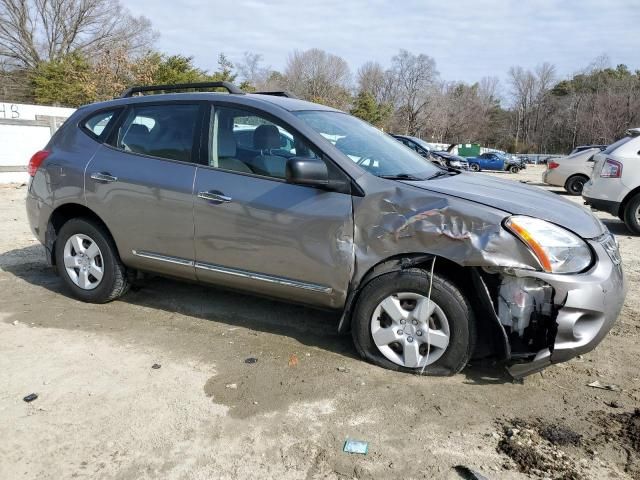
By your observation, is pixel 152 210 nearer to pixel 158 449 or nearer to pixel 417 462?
pixel 158 449

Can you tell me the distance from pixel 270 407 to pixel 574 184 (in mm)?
15047

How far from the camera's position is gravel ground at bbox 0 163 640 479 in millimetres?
2479

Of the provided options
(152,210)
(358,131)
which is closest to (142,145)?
(152,210)

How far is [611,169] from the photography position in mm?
8289

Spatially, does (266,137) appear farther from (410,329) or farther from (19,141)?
(19,141)

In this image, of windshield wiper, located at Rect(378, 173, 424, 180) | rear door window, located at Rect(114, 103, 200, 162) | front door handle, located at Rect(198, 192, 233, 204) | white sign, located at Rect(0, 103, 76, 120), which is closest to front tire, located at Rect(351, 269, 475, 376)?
windshield wiper, located at Rect(378, 173, 424, 180)

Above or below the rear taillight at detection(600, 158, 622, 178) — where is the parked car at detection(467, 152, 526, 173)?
below

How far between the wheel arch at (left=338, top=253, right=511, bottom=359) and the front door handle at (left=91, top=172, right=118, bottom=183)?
224 centimetres

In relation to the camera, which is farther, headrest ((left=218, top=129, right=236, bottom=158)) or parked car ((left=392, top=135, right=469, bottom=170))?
parked car ((left=392, top=135, right=469, bottom=170))

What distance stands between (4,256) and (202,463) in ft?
16.2

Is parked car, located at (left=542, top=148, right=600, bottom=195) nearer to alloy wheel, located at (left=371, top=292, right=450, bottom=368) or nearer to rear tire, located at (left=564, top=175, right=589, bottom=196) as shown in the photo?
rear tire, located at (left=564, top=175, right=589, bottom=196)

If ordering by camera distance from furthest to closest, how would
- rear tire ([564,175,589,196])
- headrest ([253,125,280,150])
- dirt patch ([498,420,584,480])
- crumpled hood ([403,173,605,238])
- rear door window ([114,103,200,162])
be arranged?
rear tire ([564,175,589,196])
rear door window ([114,103,200,162])
headrest ([253,125,280,150])
crumpled hood ([403,173,605,238])
dirt patch ([498,420,584,480])

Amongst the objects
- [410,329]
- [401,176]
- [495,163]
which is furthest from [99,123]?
[495,163]

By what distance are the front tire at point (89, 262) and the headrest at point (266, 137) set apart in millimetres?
1607
